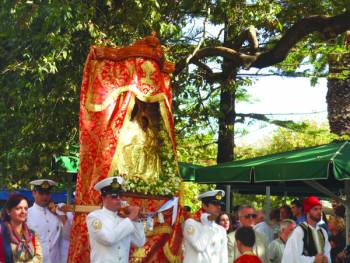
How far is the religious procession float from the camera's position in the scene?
9586mm

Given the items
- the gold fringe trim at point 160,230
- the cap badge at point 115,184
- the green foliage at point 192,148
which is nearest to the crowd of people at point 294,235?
the gold fringe trim at point 160,230

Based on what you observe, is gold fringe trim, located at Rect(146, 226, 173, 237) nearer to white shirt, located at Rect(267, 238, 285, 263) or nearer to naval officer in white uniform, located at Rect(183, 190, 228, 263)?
naval officer in white uniform, located at Rect(183, 190, 228, 263)

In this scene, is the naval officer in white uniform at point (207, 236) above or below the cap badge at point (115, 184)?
below

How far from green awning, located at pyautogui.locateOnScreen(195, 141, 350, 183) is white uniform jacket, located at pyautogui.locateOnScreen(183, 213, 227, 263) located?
1.30 metres

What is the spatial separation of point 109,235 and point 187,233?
7.65 ft

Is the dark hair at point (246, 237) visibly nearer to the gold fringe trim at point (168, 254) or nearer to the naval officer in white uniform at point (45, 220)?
the gold fringe trim at point (168, 254)

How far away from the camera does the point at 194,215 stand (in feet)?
32.8

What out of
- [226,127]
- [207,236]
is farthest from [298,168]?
[226,127]

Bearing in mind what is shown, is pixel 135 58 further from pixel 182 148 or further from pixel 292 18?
pixel 182 148

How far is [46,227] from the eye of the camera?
10.1 metres

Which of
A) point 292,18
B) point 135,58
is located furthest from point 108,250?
point 292,18

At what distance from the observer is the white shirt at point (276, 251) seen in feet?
32.9

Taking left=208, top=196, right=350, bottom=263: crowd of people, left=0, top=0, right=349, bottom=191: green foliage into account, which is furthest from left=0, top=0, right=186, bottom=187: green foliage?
left=208, top=196, right=350, bottom=263: crowd of people

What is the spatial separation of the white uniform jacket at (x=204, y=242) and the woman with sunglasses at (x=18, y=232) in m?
2.91
